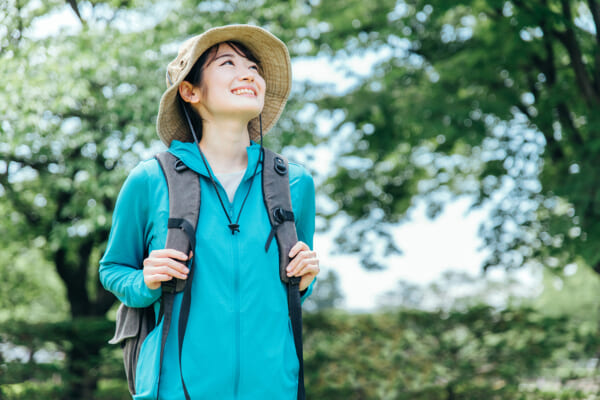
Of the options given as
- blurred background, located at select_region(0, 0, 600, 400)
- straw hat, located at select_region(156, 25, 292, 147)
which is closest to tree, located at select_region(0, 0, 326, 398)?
blurred background, located at select_region(0, 0, 600, 400)

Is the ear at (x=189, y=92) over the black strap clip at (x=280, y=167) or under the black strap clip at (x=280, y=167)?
over

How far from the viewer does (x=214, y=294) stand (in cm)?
180

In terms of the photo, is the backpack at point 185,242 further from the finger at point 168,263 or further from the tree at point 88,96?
the tree at point 88,96

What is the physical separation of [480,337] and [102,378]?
5357 mm

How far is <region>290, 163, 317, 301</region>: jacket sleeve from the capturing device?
212 centimetres

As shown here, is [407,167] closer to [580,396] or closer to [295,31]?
[295,31]

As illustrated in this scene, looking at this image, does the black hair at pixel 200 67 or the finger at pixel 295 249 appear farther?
the black hair at pixel 200 67

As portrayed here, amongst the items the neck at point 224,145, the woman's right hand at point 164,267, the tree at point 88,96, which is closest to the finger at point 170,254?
the woman's right hand at point 164,267

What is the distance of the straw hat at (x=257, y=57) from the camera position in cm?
206

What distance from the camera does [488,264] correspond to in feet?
26.5

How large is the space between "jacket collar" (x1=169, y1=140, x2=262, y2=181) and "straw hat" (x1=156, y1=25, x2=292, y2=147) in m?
0.15

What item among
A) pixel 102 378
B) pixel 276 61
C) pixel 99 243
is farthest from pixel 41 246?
pixel 276 61

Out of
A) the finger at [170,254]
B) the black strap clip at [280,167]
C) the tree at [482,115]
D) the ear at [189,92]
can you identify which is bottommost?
the finger at [170,254]

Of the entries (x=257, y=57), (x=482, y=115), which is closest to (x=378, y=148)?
(x=482, y=115)
